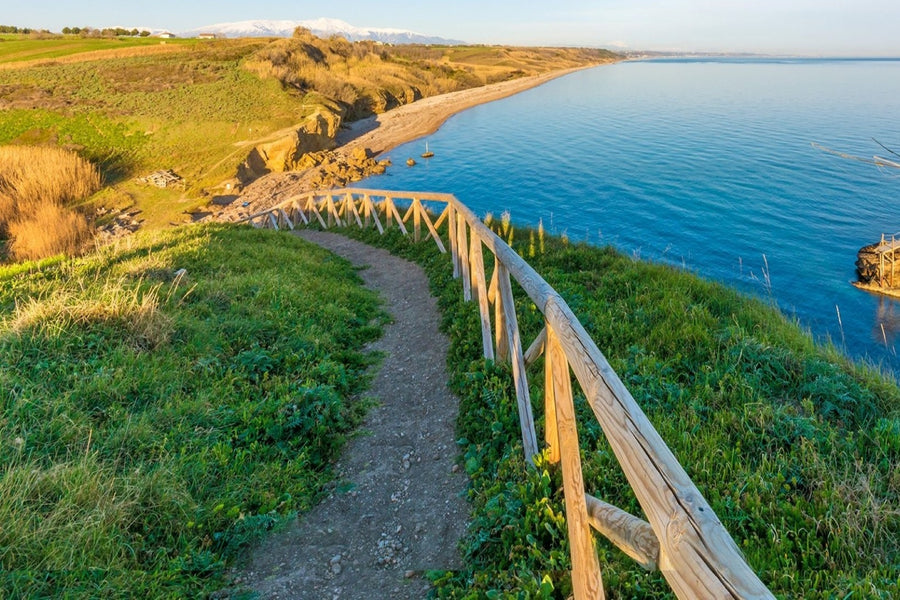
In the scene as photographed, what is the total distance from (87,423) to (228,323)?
2.45 meters

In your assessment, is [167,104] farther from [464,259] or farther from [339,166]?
[464,259]

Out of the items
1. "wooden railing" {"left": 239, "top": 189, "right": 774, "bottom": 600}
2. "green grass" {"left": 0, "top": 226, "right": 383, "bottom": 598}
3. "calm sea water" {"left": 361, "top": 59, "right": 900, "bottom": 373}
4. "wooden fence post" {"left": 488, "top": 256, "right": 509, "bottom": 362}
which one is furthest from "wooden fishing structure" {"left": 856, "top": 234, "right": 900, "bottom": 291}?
"wooden railing" {"left": 239, "top": 189, "right": 774, "bottom": 600}

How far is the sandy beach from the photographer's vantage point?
96.1 ft

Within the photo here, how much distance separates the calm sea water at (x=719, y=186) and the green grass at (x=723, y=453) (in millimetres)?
4142

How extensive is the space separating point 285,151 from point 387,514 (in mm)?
35218

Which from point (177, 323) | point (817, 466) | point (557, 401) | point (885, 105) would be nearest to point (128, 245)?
point (177, 323)

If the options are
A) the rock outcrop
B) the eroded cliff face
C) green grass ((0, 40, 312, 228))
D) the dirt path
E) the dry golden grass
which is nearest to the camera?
the dirt path

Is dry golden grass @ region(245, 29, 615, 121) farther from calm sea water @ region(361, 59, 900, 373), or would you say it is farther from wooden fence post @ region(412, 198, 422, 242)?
wooden fence post @ region(412, 198, 422, 242)

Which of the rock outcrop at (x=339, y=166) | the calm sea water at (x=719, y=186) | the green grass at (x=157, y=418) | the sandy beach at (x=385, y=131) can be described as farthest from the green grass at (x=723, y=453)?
the rock outcrop at (x=339, y=166)

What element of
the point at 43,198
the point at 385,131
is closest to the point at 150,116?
the point at 43,198

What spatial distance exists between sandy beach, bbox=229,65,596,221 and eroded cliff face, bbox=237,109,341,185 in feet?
4.20

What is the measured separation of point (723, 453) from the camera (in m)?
4.13

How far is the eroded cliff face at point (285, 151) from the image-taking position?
111ft

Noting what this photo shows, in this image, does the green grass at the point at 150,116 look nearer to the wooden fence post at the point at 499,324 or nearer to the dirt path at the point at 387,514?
the dirt path at the point at 387,514
